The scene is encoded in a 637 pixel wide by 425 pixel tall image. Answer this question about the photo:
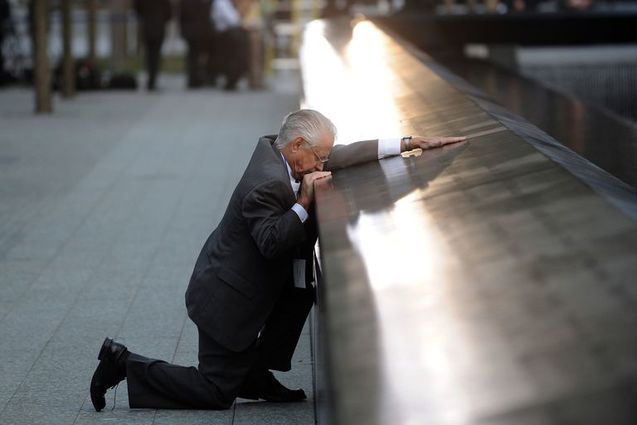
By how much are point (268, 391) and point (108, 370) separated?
0.61 meters

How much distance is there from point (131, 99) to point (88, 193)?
355 inches

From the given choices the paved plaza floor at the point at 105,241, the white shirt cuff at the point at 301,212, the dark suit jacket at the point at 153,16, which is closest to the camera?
the white shirt cuff at the point at 301,212

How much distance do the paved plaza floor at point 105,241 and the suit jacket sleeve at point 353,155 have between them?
0.96 meters

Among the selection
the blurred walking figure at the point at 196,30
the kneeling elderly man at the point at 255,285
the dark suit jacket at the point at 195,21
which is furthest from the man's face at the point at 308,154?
the dark suit jacket at the point at 195,21

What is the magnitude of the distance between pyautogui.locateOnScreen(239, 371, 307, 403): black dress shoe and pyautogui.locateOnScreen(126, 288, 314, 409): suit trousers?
4 cm

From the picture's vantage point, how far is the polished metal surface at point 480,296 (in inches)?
85.3

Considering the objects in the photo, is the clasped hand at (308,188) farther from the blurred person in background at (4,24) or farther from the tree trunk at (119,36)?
the tree trunk at (119,36)

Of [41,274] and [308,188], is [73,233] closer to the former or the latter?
[41,274]

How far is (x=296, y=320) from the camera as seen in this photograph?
17.1 ft

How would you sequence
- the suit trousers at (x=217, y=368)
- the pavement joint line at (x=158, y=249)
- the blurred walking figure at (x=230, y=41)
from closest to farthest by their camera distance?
the suit trousers at (x=217, y=368), the pavement joint line at (x=158, y=249), the blurred walking figure at (x=230, y=41)

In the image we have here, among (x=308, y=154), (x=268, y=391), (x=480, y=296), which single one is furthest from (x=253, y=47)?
(x=480, y=296)

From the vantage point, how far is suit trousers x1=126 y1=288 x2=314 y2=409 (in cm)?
504

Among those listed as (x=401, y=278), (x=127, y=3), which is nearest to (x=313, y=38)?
(x=401, y=278)

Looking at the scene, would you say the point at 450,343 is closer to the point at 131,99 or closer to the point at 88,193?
the point at 88,193
